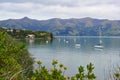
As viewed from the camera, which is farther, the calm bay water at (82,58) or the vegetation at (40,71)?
the calm bay water at (82,58)

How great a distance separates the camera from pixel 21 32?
193500mm

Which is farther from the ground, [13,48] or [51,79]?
[13,48]

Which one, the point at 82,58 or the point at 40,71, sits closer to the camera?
the point at 40,71

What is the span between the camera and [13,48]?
7039mm

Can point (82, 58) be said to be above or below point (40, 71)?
below

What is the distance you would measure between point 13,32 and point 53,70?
175m

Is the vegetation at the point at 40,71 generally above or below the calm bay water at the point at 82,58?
above

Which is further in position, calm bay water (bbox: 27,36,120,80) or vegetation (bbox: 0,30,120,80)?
calm bay water (bbox: 27,36,120,80)

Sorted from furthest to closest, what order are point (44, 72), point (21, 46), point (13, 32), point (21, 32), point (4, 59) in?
1. point (21, 32)
2. point (13, 32)
3. point (21, 46)
4. point (4, 59)
5. point (44, 72)

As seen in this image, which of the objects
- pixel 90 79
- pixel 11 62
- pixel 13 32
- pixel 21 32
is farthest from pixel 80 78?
pixel 21 32

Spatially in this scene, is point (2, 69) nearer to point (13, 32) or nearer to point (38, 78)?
point (38, 78)

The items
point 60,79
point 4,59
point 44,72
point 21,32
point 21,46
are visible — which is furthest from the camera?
point 21,32

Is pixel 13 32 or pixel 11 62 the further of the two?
pixel 13 32

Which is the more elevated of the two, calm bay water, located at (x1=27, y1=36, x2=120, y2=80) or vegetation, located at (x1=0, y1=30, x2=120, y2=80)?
vegetation, located at (x1=0, y1=30, x2=120, y2=80)
